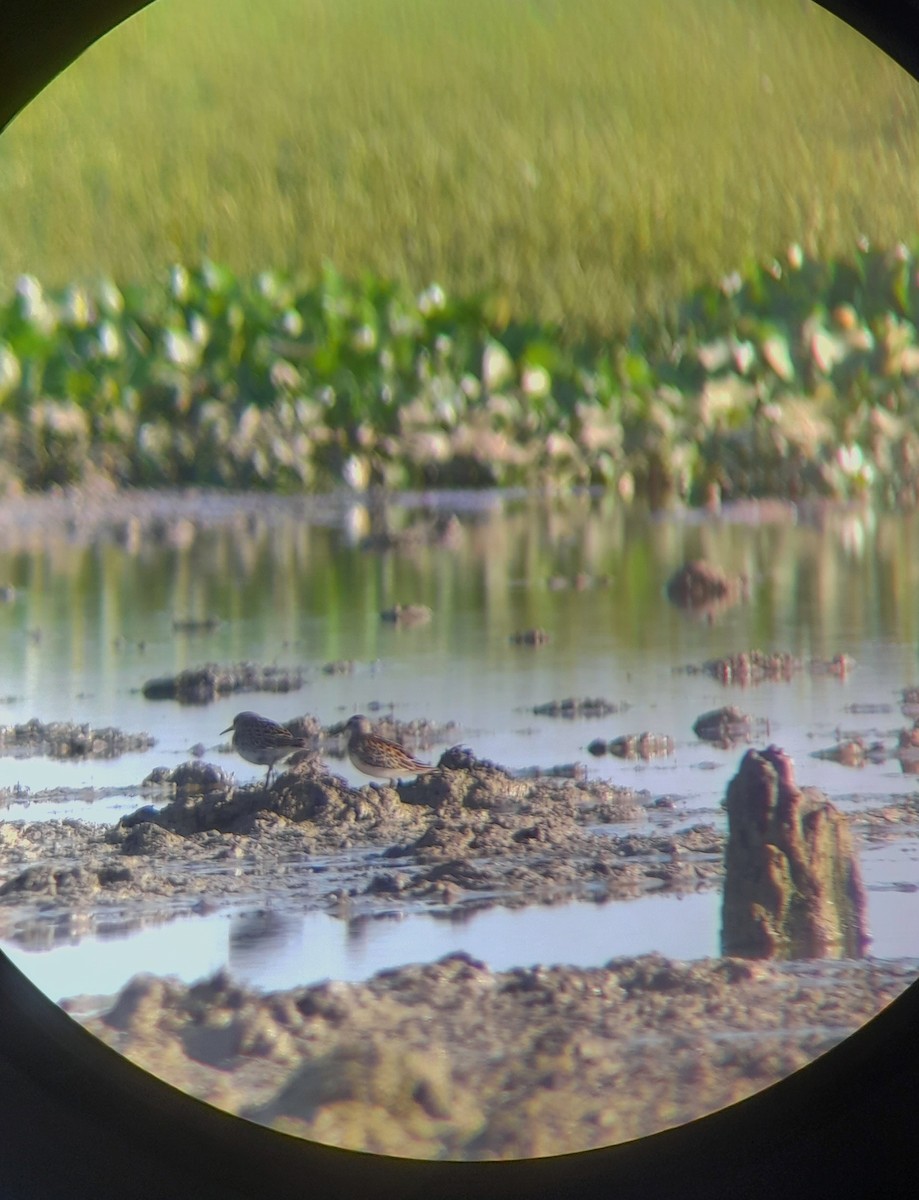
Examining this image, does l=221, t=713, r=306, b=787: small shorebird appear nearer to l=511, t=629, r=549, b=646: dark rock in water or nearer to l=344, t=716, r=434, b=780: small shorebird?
l=344, t=716, r=434, b=780: small shorebird

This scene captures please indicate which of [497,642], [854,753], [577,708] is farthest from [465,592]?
[854,753]

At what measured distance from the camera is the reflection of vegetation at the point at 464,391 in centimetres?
115

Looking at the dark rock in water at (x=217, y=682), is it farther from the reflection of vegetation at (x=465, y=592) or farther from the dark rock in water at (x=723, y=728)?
the dark rock in water at (x=723, y=728)

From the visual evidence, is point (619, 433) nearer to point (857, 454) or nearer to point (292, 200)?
point (857, 454)

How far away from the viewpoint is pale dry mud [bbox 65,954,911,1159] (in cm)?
97

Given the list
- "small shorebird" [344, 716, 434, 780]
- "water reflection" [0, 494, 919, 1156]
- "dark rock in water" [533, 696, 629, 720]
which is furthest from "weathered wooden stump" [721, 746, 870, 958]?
"small shorebird" [344, 716, 434, 780]

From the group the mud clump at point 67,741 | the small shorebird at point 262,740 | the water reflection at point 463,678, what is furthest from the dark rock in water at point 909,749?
the mud clump at point 67,741

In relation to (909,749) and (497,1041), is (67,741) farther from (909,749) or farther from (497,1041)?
(909,749)

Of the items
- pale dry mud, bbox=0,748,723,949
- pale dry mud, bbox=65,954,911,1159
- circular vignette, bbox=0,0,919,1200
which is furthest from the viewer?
pale dry mud, bbox=0,748,723,949

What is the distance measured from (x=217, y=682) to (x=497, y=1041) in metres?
0.42

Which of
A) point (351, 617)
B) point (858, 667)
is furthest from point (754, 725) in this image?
point (351, 617)

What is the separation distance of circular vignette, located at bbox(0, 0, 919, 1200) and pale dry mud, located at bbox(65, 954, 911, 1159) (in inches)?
3.1

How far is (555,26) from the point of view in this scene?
3.67 feet

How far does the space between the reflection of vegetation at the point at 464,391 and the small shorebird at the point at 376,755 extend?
0.82 ft
